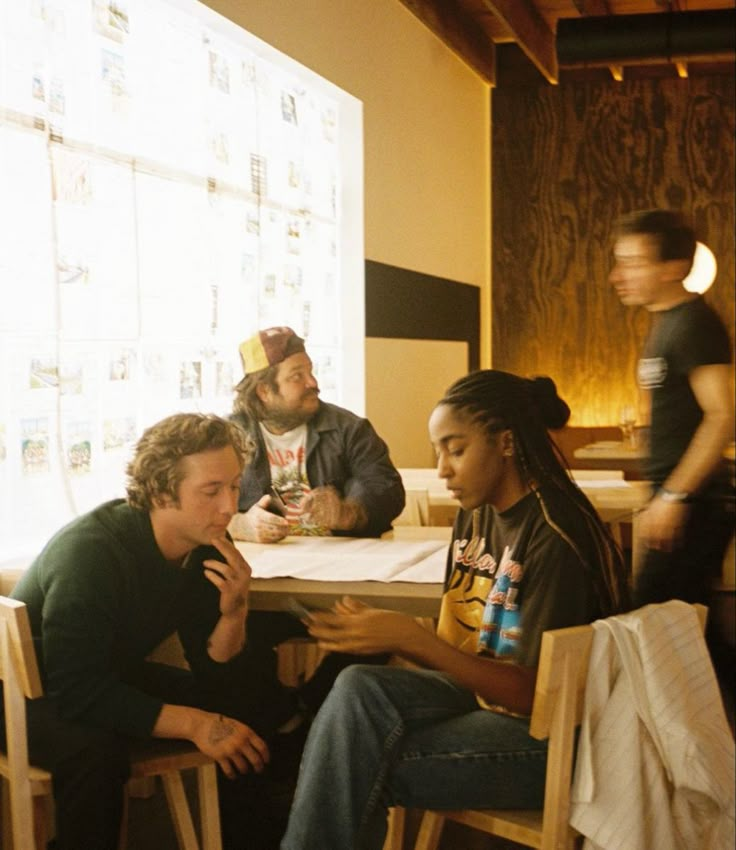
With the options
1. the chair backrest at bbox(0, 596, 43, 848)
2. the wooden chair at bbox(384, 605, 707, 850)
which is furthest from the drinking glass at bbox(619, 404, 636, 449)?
the chair backrest at bbox(0, 596, 43, 848)

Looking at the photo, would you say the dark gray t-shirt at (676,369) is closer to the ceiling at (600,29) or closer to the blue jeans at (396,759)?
the blue jeans at (396,759)

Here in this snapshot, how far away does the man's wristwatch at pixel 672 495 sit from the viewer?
2086 mm

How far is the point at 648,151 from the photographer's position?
18.6ft

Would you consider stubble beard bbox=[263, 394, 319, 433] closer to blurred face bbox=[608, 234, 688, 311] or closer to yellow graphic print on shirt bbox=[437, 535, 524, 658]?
blurred face bbox=[608, 234, 688, 311]

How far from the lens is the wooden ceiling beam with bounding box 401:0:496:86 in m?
4.15

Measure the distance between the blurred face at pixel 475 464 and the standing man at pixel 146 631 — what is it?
392 mm

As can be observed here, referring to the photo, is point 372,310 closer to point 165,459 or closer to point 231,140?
point 231,140

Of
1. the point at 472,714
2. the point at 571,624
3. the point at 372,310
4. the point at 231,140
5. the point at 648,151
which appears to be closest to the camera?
the point at 571,624

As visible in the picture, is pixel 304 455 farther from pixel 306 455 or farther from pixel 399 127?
pixel 399 127

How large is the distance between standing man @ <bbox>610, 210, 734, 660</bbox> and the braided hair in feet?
1.79

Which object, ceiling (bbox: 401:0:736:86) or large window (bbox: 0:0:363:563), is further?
ceiling (bbox: 401:0:736:86)

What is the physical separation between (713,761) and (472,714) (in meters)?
0.33

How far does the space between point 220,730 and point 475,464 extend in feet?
1.85

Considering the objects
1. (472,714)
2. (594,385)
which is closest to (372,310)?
(594,385)
